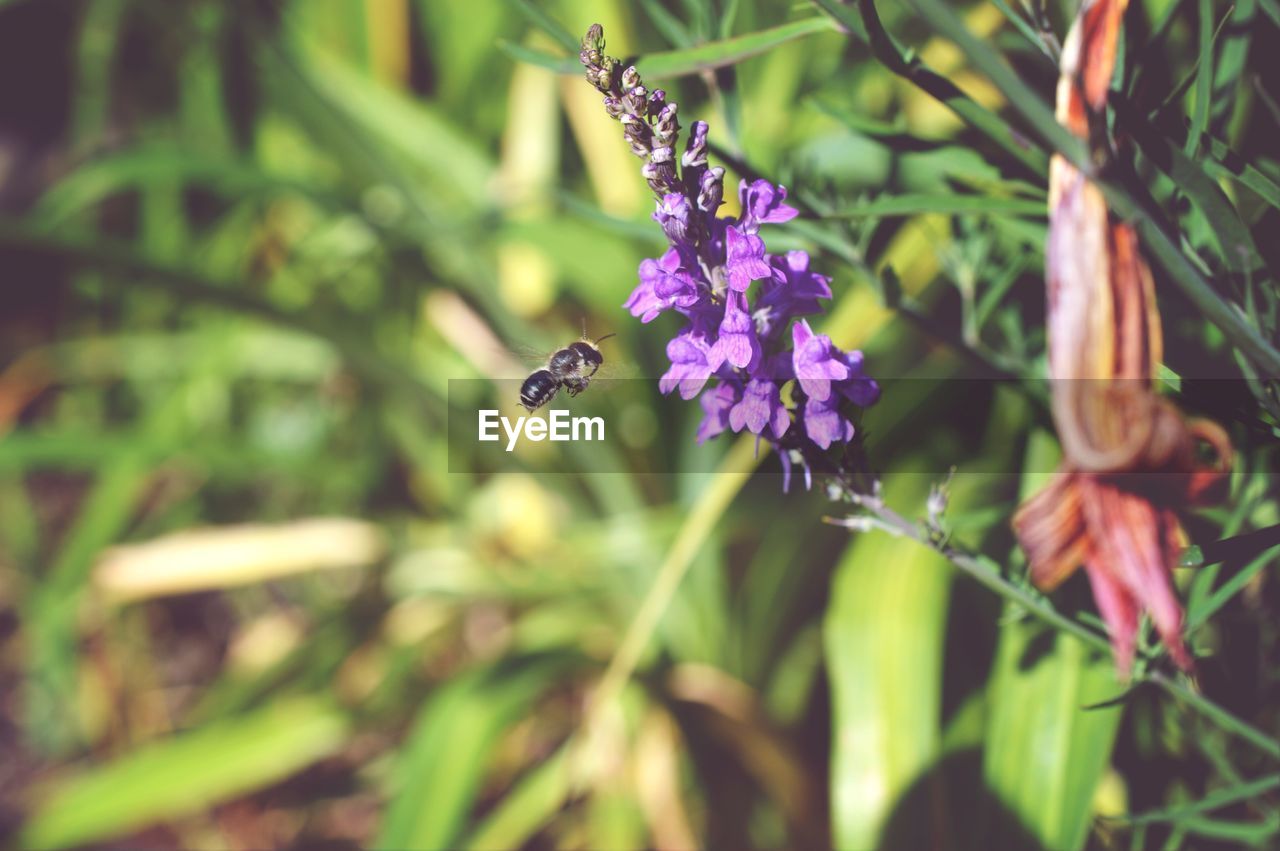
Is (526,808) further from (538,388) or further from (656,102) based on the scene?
(656,102)

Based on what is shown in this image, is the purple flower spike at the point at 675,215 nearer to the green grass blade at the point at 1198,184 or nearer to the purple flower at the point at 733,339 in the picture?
the purple flower at the point at 733,339

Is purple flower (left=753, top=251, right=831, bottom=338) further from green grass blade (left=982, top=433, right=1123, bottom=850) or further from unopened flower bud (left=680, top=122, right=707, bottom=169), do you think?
green grass blade (left=982, top=433, right=1123, bottom=850)

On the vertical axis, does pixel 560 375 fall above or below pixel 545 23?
below

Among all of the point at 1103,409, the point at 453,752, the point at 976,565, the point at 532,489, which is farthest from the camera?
the point at 532,489

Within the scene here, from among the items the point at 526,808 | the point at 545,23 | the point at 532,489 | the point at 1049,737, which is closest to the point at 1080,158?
the point at 545,23

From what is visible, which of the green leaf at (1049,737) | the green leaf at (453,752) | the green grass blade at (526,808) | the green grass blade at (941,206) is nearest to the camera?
the green grass blade at (941,206)

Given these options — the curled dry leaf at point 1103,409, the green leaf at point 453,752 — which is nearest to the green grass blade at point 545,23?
the curled dry leaf at point 1103,409

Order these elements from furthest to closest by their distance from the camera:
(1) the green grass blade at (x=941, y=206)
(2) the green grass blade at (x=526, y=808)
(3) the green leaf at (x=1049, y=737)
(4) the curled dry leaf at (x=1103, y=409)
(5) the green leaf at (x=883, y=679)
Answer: (2) the green grass blade at (x=526, y=808) < (5) the green leaf at (x=883, y=679) < (3) the green leaf at (x=1049, y=737) < (1) the green grass blade at (x=941, y=206) < (4) the curled dry leaf at (x=1103, y=409)
